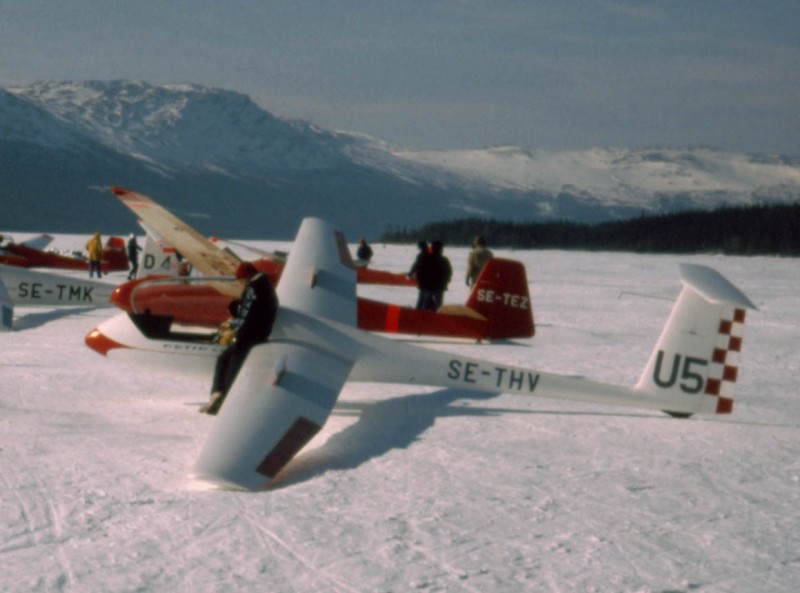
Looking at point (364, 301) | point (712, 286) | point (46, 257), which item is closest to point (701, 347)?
point (712, 286)

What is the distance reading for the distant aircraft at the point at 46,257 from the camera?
24.1m

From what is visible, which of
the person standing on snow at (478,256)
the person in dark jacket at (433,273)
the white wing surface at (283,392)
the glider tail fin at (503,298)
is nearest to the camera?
the white wing surface at (283,392)

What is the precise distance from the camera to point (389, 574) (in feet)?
16.7

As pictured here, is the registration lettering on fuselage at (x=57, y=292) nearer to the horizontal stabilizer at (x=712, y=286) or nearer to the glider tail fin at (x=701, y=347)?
the glider tail fin at (x=701, y=347)

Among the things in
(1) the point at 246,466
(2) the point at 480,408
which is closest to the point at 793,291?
(2) the point at 480,408

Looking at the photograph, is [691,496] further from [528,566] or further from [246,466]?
[246,466]

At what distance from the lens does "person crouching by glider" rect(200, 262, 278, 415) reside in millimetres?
8414

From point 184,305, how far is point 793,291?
945 inches

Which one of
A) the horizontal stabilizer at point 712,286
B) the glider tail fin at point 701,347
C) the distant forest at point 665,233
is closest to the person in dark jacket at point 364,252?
the glider tail fin at point 701,347

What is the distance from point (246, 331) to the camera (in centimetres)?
845

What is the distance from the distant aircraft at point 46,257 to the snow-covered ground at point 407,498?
14.1 meters

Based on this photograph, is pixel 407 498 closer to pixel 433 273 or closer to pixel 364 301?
pixel 364 301

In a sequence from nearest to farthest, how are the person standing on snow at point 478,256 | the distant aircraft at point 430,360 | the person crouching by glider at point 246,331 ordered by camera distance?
the distant aircraft at point 430,360 → the person crouching by glider at point 246,331 → the person standing on snow at point 478,256

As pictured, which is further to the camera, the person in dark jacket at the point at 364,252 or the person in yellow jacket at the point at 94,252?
the person in dark jacket at the point at 364,252
